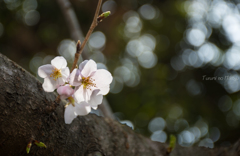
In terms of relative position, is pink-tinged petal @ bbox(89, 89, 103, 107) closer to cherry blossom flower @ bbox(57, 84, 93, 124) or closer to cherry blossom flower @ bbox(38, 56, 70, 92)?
cherry blossom flower @ bbox(57, 84, 93, 124)

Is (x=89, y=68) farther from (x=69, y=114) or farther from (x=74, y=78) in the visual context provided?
(x=69, y=114)

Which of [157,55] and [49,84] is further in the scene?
[157,55]

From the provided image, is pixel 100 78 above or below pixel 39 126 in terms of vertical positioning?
above

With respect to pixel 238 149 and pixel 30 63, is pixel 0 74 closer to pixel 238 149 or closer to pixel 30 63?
pixel 238 149

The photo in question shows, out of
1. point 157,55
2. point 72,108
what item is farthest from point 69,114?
point 157,55

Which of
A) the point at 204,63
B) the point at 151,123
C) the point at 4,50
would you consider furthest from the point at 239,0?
the point at 4,50

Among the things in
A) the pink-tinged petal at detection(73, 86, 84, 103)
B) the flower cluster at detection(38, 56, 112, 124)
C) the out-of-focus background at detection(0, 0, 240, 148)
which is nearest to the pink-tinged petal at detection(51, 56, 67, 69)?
the flower cluster at detection(38, 56, 112, 124)

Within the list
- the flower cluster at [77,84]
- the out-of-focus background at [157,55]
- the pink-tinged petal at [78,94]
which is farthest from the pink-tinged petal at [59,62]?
the out-of-focus background at [157,55]
